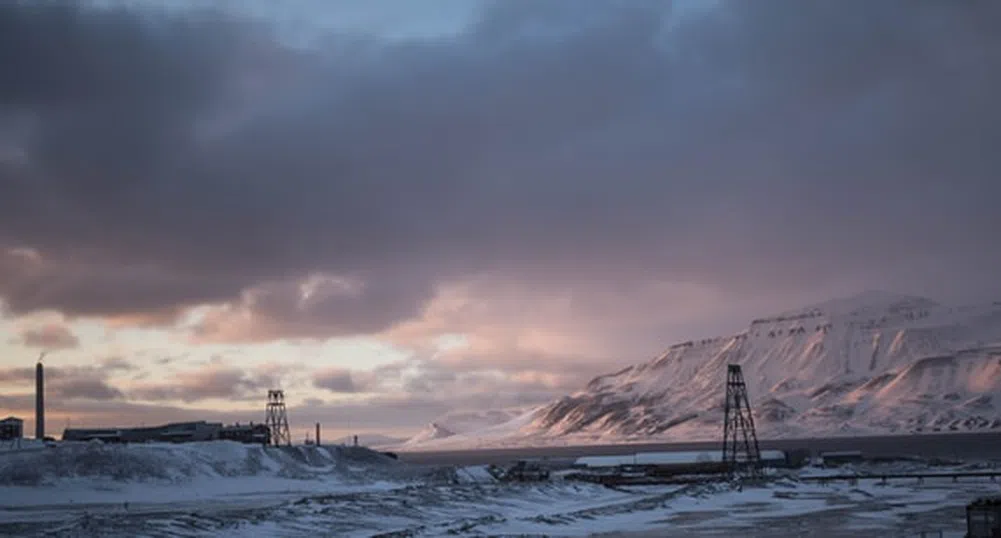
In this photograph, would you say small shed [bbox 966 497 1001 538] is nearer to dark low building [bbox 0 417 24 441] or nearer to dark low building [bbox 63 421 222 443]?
dark low building [bbox 0 417 24 441]

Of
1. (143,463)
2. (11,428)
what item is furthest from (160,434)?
(143,463)

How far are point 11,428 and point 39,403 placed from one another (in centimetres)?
2408

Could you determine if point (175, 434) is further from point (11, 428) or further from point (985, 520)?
point (985, 520)

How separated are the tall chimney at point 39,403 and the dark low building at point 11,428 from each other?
18643 mm

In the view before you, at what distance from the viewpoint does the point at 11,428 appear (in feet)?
520

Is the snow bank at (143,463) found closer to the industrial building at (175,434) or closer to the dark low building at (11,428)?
the dark low building at (11,428)

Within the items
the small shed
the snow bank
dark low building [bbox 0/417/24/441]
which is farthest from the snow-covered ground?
dark low building [bbox 0/417/24/441]

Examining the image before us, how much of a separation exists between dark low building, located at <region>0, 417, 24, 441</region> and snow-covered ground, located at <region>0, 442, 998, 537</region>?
25548 mm

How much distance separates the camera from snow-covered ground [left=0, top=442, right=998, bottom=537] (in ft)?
253

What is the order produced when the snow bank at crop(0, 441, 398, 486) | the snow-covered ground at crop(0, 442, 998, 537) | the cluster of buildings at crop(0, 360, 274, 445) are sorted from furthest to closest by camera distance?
the cluster of buildings at crop(0, 360, 274, 445)
the snow bank at crop(0, 441, 398, 486)
the snow-covered ground at crop(0, 442, 998, 537)

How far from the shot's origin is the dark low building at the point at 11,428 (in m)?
157

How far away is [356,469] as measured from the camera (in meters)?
177

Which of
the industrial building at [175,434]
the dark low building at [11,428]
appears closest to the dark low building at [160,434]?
the industrial building at [175,434]

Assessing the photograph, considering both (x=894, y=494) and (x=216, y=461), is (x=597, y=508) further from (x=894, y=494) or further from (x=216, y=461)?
(x=216, y=461)
